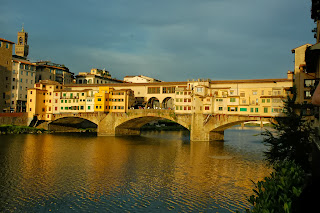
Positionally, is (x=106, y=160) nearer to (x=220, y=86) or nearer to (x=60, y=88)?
(x=220, y=86)

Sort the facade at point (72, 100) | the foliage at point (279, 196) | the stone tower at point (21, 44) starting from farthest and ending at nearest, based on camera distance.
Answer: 1. the stone tower at point (21, 44)
2. the facade at point (72, 100)
3. the foliage at point (279, 196)

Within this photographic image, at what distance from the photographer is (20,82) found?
89438 millimetres

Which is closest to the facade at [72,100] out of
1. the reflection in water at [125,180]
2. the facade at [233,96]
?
the facade at [233,96]

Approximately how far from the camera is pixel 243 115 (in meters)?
57.5

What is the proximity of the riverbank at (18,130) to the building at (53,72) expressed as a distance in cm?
2709

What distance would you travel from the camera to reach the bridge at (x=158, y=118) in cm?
5981

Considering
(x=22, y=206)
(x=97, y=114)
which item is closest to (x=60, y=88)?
(x=97, y=114)

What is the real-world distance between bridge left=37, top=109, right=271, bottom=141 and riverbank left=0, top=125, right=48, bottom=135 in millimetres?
4025

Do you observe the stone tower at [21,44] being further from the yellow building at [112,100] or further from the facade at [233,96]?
the facade at [233,96]

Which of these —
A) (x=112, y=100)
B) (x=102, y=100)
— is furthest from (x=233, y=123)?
(x=102, y=100)

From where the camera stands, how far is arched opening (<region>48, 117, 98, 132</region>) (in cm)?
8192

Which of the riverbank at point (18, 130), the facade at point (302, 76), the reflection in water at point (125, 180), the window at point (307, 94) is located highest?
the facade at point (302, 76)

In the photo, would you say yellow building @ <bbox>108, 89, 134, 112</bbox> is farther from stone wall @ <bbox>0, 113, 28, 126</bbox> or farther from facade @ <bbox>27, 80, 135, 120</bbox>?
stone wall @ <bbox>0, 113, 28, 126</bbox>

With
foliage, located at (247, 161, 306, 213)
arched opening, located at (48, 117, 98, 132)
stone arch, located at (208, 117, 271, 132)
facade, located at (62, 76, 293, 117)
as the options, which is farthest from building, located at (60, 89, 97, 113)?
foliage, located at (247, 161, 306, 213)
